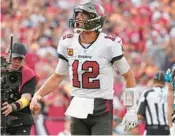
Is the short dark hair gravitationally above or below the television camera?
above

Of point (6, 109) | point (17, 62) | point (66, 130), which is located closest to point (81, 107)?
point (6, 109)

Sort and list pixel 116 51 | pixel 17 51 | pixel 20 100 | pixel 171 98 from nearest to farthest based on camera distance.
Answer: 1. pixel 116 51
2. pixel 20 100
3. pixel 17 51
4. pixel 171 98

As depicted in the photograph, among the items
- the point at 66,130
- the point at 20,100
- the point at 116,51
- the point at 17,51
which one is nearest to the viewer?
the point at 116,51

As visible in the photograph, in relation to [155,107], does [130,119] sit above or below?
above

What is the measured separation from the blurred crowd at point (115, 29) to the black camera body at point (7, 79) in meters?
6.41

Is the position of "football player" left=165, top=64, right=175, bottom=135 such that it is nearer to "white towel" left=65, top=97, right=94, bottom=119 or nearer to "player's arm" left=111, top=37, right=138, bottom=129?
"player's arm" left=111, top=37, right=138, bottom=129

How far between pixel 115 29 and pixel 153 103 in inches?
202

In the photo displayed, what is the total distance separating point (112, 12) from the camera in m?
18.0

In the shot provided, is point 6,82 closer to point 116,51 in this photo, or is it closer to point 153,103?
point 116,51

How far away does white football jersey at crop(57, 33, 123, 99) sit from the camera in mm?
7905

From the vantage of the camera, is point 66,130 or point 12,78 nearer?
point 12,78

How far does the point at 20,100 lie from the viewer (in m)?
8.98

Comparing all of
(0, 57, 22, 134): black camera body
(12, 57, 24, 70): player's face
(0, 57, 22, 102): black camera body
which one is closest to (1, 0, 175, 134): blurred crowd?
(12, 57, 24, 70): player's face

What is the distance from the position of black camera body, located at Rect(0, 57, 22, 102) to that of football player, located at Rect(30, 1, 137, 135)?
504 millimetres
